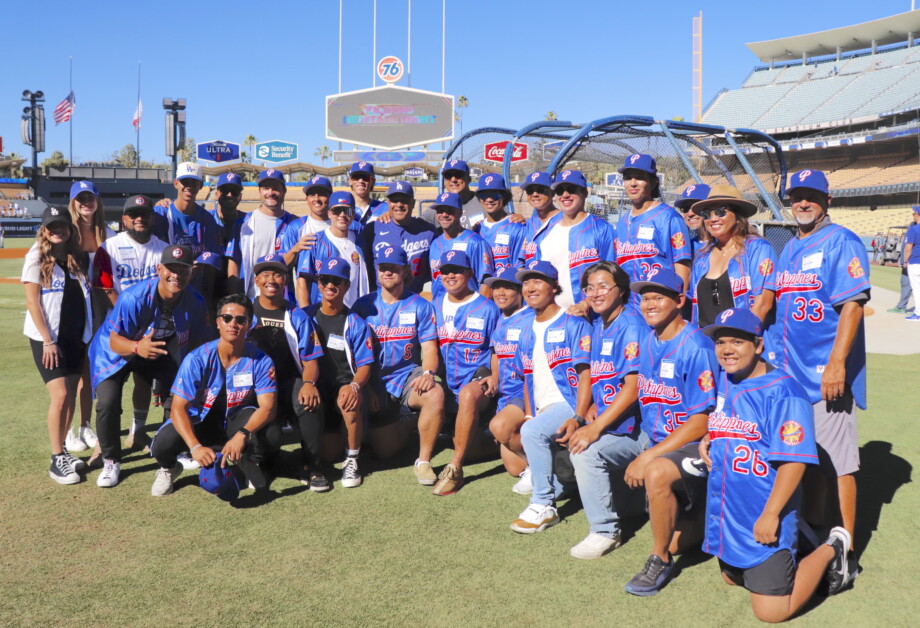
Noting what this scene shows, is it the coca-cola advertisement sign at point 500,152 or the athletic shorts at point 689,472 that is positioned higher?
the coca-cola advertisement sign at point 500,152

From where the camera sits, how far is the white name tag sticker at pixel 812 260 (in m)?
3.95

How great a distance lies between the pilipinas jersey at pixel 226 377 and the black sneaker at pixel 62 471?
3.29 feet

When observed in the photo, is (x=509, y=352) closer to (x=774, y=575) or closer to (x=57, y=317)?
(x=774, y=575)

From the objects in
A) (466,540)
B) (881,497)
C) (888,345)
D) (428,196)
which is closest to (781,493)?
(466,540)

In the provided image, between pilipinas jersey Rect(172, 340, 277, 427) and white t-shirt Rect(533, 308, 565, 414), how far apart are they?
179 centimetres

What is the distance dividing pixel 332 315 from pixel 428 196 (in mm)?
51928

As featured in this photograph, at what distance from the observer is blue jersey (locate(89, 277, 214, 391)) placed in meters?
5.17

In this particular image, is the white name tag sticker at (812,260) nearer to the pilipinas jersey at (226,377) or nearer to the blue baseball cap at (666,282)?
the blue baseball cap at (666,282)

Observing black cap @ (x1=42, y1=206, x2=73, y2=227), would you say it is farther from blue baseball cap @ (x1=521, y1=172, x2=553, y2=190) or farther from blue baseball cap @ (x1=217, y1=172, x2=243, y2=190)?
blue baseball cap @ (x1=521, y1=172, x2=553, y2=190)

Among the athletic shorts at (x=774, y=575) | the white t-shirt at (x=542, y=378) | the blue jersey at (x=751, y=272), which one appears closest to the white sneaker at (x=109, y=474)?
the white t-shirt at (x=542, y=378)

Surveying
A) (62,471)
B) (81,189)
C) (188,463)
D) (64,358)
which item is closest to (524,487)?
(188,463)

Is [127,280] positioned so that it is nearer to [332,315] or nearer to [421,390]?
[332,315]

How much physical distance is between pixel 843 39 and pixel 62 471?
226ft

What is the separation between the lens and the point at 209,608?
340 centimetres
